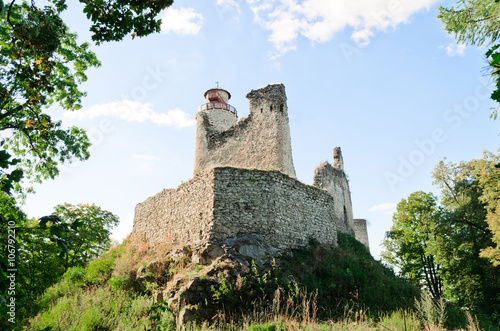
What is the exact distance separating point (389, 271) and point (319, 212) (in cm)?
399

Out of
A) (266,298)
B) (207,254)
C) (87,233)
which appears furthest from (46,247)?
(266,298)

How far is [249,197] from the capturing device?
39.8 feet

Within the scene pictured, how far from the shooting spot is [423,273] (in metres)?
20.7

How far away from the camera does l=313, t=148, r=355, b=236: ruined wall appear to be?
62.3 ft

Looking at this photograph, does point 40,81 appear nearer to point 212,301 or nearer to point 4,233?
point 4,233

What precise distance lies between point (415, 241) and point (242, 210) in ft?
48.3

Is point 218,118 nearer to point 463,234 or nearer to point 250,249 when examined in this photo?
point 250,249

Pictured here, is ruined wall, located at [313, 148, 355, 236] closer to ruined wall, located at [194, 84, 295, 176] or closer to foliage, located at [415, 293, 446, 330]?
ruined wall, located at [194, 84, 295, 176]

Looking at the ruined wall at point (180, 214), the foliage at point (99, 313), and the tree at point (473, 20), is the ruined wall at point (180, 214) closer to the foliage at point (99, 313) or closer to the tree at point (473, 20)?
the foliage at point (99, 313)

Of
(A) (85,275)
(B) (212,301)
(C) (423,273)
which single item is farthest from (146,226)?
(C) (423,273)

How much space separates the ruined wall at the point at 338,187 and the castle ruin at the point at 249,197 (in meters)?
0.14

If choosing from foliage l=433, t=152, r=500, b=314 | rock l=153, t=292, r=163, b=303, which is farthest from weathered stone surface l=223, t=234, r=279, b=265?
foliage l=433, t=152, r=500, b=314

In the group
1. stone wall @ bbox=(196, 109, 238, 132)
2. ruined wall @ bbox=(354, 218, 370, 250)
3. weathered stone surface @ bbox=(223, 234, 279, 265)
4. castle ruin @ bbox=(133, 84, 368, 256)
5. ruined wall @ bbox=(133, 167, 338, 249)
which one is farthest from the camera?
ruined wall @ bbox=(354, 218, 370, 250)

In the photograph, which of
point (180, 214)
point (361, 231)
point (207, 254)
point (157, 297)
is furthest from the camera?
point (361, 231)
